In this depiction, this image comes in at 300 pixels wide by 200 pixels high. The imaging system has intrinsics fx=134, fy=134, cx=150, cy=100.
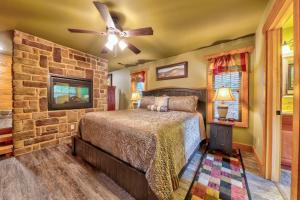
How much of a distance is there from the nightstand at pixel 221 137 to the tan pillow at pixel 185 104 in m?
0.53

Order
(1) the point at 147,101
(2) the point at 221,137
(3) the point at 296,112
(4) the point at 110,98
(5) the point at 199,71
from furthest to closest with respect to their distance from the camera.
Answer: (4) the point at 110,98
(1) the point at 147,101
(5) the point at 199,71
(2) the point at 221,137
(3) the point at 296,112

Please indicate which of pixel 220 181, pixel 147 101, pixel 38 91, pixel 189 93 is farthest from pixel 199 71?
pixel 38 91

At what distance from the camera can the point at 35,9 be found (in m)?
1.93

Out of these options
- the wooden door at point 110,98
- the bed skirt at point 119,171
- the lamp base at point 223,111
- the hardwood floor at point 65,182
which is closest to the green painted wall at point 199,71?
the lamp base at point 223,111

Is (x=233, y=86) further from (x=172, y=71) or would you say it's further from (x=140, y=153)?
(x=140, y=153)

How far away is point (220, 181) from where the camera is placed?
1752 millimetres

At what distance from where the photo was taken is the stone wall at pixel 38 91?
259cm

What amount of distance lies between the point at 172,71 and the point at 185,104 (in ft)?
4.30

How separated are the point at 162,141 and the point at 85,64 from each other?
3.46 meters

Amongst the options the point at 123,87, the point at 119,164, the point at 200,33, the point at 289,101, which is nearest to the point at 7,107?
the point at 123,87

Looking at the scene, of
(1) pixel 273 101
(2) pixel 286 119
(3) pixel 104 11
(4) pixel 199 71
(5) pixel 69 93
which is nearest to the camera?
(3) pixel 104 11

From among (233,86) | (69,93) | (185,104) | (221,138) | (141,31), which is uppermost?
(141,31)

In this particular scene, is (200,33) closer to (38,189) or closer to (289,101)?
(289,101)

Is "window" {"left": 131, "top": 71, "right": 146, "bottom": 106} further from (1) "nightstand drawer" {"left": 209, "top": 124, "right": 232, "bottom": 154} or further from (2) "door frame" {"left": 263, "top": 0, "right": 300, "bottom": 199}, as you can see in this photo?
(2) "door frame" {"left": 263, "top": 0, "right": 300, "bottom": 199}
